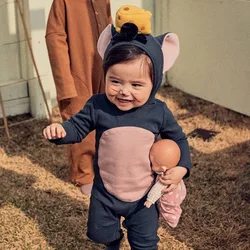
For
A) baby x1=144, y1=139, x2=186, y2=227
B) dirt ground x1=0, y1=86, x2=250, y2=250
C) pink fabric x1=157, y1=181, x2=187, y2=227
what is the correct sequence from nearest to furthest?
baby x1=144, y1=139, x2=186, y2=227 < pink fabric x1=157, y1=181, x2=187, y2=227 < dirt ground x1=0, y1=86, x2=250, y2=250

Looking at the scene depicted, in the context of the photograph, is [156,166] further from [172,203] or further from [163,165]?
[172,203]

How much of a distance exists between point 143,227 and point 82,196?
121cm

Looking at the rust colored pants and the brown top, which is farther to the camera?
the rust colored pants

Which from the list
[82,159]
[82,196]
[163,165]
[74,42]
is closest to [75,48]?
[74,42]

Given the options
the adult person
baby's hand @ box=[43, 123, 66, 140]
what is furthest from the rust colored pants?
baby's hand @ box=[43, 123, 66, 140]

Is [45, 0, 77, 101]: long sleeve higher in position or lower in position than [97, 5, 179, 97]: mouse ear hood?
lower

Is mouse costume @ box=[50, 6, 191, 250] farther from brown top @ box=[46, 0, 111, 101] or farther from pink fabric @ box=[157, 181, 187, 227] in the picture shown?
brown top @ box=[46, 0, 111, 101]

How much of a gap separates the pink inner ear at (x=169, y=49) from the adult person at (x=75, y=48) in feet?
3.77

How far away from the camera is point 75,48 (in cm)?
364

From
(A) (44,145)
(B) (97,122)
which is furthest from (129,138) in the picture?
(A) (44,145)

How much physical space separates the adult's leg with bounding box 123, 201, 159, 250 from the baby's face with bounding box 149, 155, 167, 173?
20cm

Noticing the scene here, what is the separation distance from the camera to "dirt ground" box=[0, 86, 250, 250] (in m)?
3.37

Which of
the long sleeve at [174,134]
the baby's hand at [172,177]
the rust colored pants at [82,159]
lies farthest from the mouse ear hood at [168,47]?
the rust colored pants at [82,159]

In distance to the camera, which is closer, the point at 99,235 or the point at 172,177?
the point at 172,177
